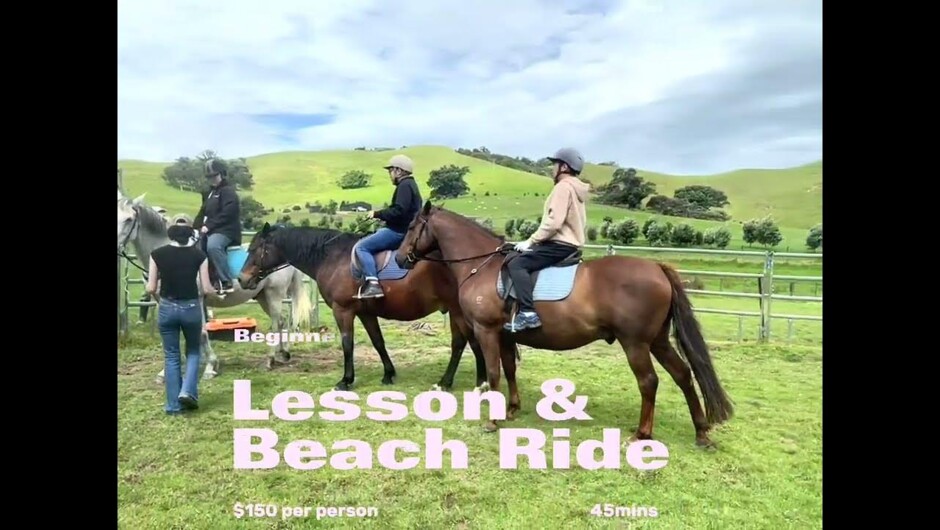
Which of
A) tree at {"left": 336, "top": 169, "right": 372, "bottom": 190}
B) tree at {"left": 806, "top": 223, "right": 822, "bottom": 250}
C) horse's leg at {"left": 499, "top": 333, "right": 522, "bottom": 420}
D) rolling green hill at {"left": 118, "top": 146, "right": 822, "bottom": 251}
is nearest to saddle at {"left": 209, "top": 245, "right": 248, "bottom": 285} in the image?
rolling green hill at {"left": 118, "top": 146, "right": 822, "bottom": 251}

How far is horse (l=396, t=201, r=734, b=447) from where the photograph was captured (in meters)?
3.26

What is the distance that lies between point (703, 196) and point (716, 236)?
290 millimetres

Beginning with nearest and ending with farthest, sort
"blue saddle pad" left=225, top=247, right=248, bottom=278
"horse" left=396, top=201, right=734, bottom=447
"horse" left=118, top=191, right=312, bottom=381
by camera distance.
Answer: "horse" left=396, top=201, right=734, bottom=447, "horse" left=118, top=191, right=312, bottom=381, "blue saddle pad" left=225, top=247, right=248, bottom=278

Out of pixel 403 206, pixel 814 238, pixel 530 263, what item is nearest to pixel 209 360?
pixel 403 206

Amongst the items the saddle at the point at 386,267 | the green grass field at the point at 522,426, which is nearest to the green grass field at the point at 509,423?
the green grass field at the point at 522,426

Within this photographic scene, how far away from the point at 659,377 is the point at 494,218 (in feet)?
5.00

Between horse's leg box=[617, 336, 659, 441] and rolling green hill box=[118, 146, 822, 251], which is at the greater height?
rolling green hill box=[118, 146, 822, 251]

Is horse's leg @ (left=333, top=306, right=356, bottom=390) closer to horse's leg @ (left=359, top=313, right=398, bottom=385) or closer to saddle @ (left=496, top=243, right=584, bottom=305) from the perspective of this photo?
horse's leg @ (left=359, top=313, right=398, bottom=385)

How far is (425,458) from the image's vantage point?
3.38 m

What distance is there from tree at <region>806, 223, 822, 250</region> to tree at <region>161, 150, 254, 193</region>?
3659 millimetres

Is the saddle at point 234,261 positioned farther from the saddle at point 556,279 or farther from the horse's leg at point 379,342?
the saddle at point 556,279

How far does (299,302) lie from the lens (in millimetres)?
4133

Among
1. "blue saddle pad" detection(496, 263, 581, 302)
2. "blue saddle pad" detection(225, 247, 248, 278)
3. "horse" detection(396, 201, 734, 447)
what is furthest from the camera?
"blue saddle pad" detection(225, 247, 248, 278)

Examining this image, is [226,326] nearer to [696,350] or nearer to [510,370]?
[510,370]
